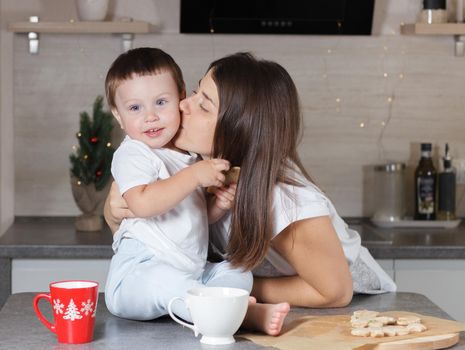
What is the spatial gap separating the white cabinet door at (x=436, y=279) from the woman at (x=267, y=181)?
1.05 metres

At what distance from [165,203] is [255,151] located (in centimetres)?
20

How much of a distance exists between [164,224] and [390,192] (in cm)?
173

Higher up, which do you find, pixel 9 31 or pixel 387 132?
pixel 9 31

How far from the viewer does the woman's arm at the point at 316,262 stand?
1.76 metres

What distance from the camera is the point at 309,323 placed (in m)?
1.63

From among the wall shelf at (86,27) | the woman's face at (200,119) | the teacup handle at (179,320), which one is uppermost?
the wall shelf at (86,27)

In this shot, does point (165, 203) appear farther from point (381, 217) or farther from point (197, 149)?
point (381, 217)

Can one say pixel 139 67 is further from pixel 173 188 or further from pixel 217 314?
pixel 217 314

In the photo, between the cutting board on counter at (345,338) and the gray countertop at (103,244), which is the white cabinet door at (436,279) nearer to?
the gray countertop at (103,244)

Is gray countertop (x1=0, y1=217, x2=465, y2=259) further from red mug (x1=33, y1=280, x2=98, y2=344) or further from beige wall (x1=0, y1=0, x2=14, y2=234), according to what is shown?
red mug (x1=33, y1=280, x2=98, y2=344)

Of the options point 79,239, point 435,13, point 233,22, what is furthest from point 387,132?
point 79,239

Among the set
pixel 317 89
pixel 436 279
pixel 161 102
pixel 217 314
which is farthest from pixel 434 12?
pixel 217 314

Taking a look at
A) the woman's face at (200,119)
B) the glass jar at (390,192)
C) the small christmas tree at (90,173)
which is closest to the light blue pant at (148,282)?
the woman's face at (200,119)

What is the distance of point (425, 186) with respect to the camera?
325 cm
